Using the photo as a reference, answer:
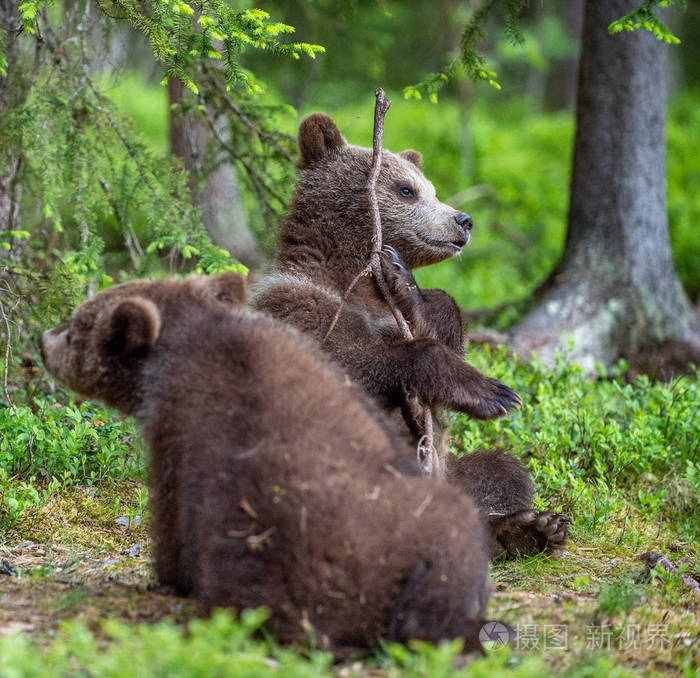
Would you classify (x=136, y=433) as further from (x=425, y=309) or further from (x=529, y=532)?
(x=529, y=532)

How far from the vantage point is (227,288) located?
14.9ft

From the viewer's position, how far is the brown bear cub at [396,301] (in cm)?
508

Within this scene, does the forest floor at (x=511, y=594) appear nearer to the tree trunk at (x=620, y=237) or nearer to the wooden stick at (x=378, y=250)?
the wooden stick at (x=378, y=250)

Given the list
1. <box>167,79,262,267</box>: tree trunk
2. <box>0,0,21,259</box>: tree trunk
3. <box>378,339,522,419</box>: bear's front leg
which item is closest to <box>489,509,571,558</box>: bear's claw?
<box>378,339,522,419</box>: bear's front leg

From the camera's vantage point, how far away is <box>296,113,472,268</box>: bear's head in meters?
6.10

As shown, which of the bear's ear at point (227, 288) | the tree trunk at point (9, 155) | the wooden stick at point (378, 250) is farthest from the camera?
the tree trunk at point (9, 155)

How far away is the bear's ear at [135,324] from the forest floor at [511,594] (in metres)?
1.23

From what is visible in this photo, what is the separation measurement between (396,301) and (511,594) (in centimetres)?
205

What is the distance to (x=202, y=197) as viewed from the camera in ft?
31.9

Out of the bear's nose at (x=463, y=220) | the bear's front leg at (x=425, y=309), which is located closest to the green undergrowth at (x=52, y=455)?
the bear's front leg at (x=425, y=309)

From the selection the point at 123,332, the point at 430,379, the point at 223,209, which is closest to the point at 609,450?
the point at 430,379

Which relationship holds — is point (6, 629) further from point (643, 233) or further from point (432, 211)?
point (643, 233)

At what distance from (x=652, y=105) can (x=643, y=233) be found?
1383mm

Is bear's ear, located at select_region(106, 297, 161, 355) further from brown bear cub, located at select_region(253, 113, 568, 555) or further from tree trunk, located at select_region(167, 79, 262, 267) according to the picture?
tree trunk, located at select_region(167, 79, 262, 267)
